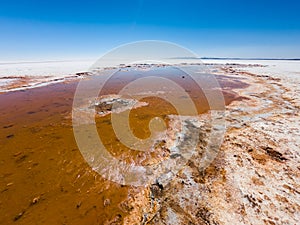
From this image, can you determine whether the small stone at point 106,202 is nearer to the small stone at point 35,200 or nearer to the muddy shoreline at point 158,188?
the muddy shoreline at point 158,188

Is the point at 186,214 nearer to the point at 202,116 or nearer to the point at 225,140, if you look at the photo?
the point at 225,140

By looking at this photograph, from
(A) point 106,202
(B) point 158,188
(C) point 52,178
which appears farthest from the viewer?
(C) point 52,178

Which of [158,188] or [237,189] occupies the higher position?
[237,189]

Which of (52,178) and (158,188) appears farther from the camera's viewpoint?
(52,178)

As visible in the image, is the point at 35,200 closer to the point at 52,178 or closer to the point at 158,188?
the point at 52,178

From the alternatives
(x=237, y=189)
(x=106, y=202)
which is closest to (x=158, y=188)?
(x=106, y=202)

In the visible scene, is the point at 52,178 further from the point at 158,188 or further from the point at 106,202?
the point at 158,188

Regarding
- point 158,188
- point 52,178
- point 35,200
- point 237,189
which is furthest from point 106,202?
point 237,189

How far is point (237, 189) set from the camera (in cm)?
447

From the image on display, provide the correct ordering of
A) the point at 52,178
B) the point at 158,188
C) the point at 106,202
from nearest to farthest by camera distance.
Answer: the point at 106,202 < the point at 158,188 < the point at 52,178

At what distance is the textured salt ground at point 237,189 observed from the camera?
149 inches

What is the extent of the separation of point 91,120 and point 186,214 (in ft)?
24.0

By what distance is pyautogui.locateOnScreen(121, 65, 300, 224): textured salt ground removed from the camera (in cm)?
378

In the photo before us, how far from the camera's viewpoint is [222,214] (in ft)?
12.4
